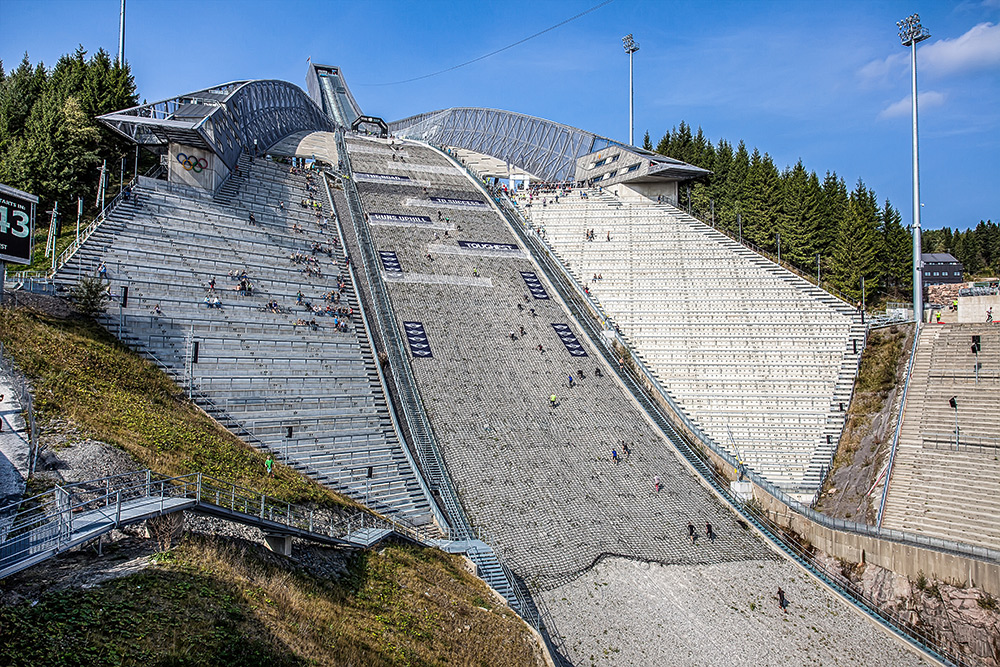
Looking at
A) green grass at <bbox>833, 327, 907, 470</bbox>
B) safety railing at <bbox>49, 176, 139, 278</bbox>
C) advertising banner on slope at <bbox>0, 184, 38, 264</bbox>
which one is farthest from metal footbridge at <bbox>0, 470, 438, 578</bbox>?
green grass at <bbox>833, 327, 907, 470</bbox>

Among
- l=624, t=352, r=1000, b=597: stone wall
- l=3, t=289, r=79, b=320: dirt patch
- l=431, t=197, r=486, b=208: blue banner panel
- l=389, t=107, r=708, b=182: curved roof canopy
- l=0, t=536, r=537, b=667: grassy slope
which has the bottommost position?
l=624, t=352, r=1000, b=597: stone wall

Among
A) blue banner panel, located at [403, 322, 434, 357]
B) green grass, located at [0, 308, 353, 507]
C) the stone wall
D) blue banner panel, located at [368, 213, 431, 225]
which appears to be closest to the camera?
green grass, located at [0, 308, 353, 507]

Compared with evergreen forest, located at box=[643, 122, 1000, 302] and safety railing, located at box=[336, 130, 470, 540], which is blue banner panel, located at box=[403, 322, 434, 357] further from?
evergreen forest, located at box=[643, 122, 1000, 302]

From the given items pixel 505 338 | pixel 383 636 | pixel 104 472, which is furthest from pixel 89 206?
pixel 383 636

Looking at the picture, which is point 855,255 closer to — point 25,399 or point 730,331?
point 730,331

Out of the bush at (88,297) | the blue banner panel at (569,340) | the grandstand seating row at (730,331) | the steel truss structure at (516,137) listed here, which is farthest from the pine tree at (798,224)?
the bush at (88,297)

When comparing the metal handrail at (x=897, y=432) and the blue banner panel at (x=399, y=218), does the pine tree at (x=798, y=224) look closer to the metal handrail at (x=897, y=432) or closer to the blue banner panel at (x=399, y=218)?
the metal handrail at (x=897, y=432)
